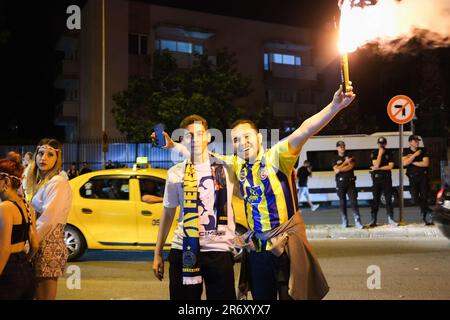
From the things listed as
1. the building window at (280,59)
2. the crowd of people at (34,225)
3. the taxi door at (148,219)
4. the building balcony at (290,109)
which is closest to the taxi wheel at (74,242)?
the taxi door at (148,219)

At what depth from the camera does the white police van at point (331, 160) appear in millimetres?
19938

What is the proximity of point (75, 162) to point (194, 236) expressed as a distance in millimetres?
24617

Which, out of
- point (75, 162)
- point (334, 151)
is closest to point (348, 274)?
point (334, 151)

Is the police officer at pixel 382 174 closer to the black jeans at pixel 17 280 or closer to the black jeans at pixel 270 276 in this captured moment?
the black jeans at pixel 270 276

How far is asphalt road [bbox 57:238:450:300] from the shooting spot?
22.5 feet

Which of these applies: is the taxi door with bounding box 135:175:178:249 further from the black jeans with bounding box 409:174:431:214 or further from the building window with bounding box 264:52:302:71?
the building window with bounding box 264:52:302:71

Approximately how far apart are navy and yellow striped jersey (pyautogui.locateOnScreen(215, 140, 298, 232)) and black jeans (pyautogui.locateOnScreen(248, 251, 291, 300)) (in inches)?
8.0

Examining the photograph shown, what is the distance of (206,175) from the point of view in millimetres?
4012

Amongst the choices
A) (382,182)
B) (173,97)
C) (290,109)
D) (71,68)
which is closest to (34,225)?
(382,182)

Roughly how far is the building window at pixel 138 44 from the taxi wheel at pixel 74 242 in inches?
1023

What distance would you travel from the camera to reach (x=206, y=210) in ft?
12.9

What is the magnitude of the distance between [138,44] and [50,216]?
31142mm

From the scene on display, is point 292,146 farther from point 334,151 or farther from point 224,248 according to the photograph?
point 334,151

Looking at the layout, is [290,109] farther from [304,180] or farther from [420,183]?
[420,183]
